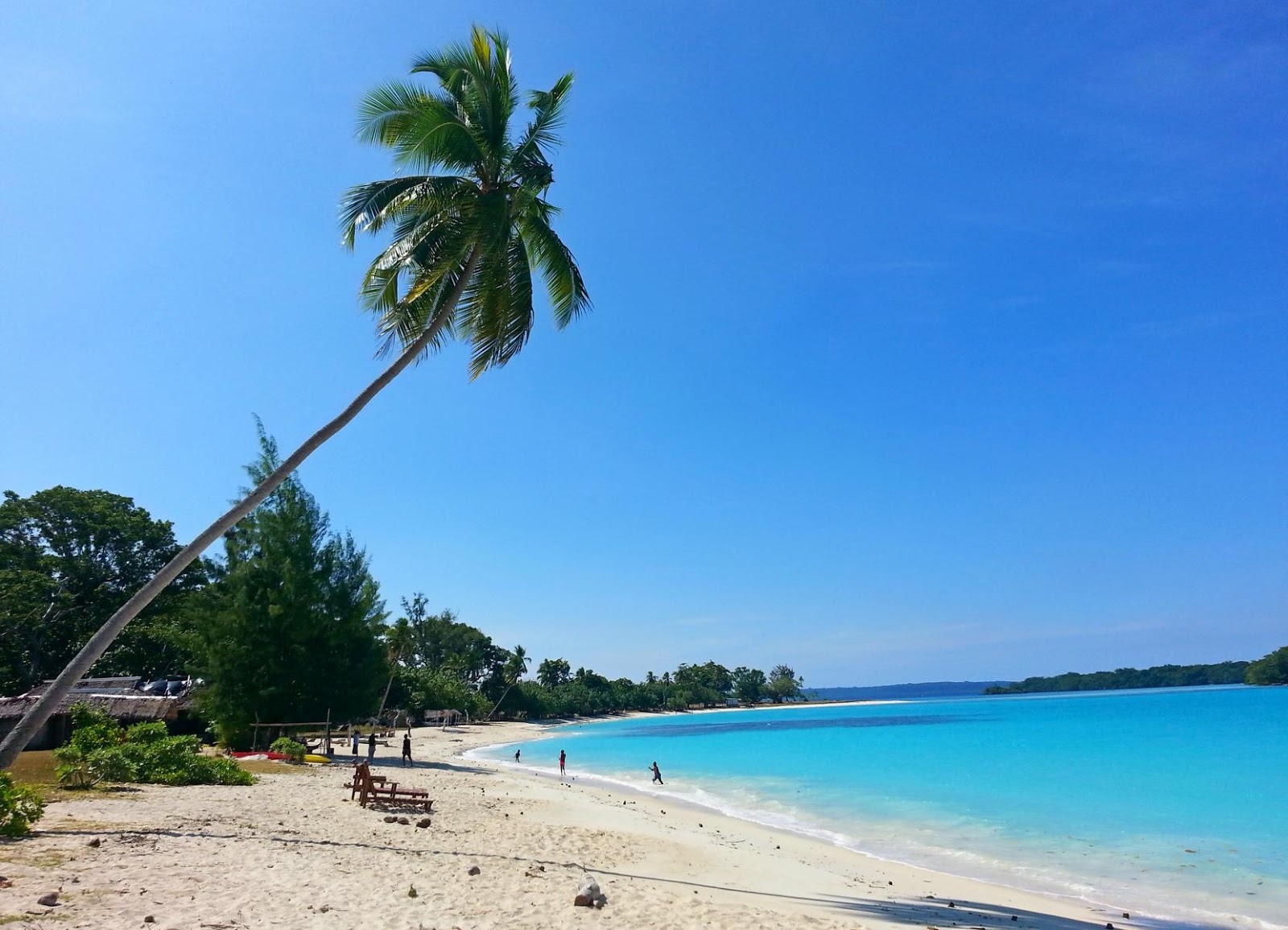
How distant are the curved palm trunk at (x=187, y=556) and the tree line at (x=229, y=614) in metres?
16.2

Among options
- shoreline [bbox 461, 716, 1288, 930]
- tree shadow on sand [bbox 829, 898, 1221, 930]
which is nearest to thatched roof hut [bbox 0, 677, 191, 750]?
shoreline [bbox 461, 716, 1288, 930]

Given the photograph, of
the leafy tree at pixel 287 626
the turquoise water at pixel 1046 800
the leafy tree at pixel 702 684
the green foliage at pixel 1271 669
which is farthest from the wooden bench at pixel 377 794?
the green foliage at pixel 1271 669

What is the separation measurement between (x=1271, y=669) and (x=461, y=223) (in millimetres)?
200839

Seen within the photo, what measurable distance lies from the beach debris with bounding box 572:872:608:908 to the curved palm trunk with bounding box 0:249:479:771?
678 cm

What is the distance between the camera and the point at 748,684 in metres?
177

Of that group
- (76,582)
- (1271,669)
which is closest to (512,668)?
(76,582)

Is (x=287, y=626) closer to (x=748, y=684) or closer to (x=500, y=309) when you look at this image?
(x=500, y=309)

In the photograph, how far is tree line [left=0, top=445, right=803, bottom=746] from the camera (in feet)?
88.6

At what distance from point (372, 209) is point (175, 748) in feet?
41.8

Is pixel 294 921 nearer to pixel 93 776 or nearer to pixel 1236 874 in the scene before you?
pixel 93 776

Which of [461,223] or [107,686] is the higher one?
[461,223]

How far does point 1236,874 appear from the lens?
15.1m

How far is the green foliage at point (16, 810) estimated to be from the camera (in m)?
8.93

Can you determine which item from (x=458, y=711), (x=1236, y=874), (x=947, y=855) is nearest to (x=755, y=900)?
(x=947, y=855)
